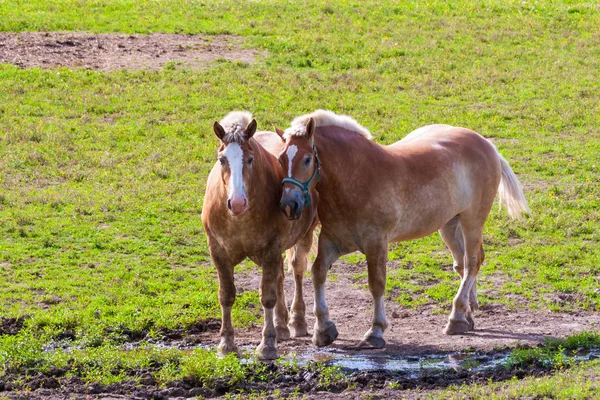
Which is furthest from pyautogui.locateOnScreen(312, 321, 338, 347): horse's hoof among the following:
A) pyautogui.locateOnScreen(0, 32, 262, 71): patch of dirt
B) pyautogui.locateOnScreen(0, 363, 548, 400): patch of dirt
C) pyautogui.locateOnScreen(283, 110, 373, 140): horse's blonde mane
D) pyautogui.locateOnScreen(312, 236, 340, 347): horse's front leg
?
pyautogui.locateOnScreen(0, 32, 262, 71): patch of dirt

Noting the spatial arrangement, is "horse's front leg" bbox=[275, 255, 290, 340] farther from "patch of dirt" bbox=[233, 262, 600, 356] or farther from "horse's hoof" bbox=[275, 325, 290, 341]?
"patch of dirt" bbox=[233, 262, 600, 356]

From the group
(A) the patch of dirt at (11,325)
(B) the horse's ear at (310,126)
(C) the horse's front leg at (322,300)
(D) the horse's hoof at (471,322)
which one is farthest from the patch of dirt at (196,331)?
(D) the horse's hoof at (471,322)

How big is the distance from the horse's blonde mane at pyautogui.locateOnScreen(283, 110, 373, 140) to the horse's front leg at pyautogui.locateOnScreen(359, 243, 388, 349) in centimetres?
133

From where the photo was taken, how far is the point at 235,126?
→ 383 inches

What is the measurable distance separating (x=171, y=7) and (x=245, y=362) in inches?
772

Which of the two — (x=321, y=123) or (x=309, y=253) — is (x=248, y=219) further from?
(x=309, y=253)

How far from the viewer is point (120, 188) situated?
1670 cm

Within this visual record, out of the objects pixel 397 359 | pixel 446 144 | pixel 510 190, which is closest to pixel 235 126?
pixel 397 359

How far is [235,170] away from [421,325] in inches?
142

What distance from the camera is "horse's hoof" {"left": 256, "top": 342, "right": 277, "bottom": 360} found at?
10.1m

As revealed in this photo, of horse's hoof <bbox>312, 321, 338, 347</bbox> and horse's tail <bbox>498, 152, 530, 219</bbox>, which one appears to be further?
horse's tail <bbox>498, 152, 530, 219</bbox>

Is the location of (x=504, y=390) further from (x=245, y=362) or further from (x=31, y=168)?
(x=31, y=168)

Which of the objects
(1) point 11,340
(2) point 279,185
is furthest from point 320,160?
(1) point 11,340

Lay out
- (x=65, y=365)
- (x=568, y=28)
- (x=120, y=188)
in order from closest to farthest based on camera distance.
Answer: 1. (x=65, y=365)
2. (x=120, y=188)
3. (x=568, y=28)
